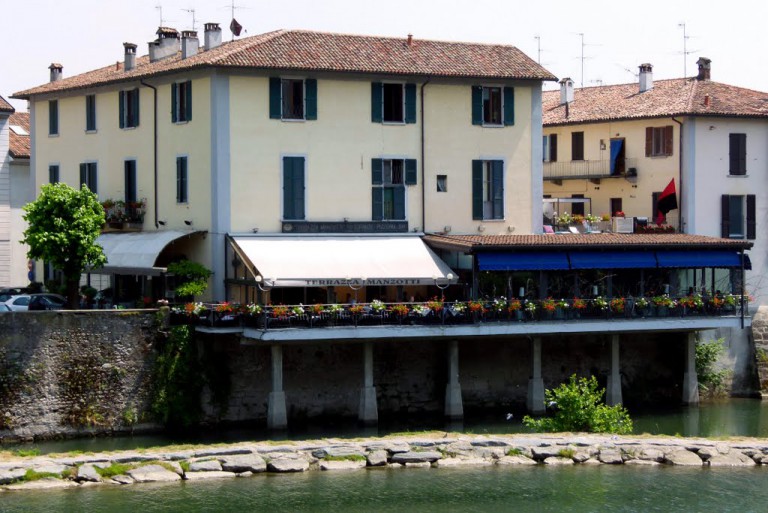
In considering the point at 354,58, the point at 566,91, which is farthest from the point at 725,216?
the point at 354,58

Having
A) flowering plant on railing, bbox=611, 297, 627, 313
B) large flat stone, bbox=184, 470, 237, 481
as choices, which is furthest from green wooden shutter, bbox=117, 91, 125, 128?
flowering plant on railing, bbox=611, 297, 627, 313

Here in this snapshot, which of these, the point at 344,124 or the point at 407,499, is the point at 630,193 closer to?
the point at 344,124

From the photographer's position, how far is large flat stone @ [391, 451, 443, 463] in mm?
53344

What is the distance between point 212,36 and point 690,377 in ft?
75.0

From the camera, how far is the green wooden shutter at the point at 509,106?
218ft

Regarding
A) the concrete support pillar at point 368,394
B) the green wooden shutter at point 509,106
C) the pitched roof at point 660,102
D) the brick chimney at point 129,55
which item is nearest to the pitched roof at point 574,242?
the green wooden shutter at point 509,106

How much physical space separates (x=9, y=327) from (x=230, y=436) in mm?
8114

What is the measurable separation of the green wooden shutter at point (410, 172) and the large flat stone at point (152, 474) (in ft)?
58.2

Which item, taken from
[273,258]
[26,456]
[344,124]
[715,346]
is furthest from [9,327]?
[715,346]

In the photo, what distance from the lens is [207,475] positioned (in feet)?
169

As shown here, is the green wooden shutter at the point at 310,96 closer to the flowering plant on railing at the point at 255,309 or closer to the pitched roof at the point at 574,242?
the pitched roof at the point at 574,242

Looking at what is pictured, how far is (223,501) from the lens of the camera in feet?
160

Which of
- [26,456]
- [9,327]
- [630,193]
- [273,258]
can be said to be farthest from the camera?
[630,193]

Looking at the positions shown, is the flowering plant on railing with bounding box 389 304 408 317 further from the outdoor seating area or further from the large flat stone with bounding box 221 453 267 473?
the large flat stone with bounding box 221 453 267 473
